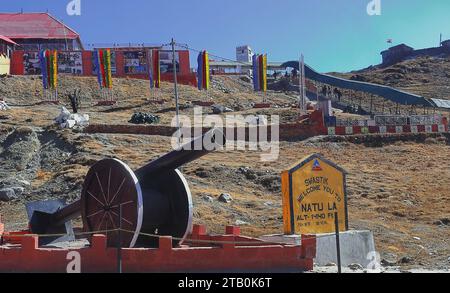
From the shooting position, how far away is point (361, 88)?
58.8 metres

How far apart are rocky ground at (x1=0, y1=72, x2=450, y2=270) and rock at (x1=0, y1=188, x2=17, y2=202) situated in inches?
1.6

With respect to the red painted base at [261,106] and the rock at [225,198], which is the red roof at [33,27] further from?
the rock at [225,198]

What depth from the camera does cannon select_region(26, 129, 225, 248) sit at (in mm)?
13195

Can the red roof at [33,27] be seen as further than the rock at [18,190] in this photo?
Yes

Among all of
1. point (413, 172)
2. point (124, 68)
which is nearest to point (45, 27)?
point (124, 68)

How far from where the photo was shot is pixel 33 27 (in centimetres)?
7406

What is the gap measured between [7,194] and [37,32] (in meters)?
49.1

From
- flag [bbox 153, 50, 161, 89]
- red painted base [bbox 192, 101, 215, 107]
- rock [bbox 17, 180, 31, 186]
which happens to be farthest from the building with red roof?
rock [bbox 17, 180, 31, 186]

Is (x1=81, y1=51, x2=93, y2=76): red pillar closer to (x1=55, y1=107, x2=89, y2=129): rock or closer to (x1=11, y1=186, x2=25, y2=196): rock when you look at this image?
(x1=55, y1=107, x2=89, y2=129): rock

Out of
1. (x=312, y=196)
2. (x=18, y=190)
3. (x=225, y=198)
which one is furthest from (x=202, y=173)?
(x=312, y=196)

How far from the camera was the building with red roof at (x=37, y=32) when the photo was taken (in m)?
71.8

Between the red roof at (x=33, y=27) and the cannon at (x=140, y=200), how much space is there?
6089 cm

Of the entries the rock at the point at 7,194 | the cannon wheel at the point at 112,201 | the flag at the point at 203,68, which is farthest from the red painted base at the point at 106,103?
the cannon wheel at the point at 112,201
